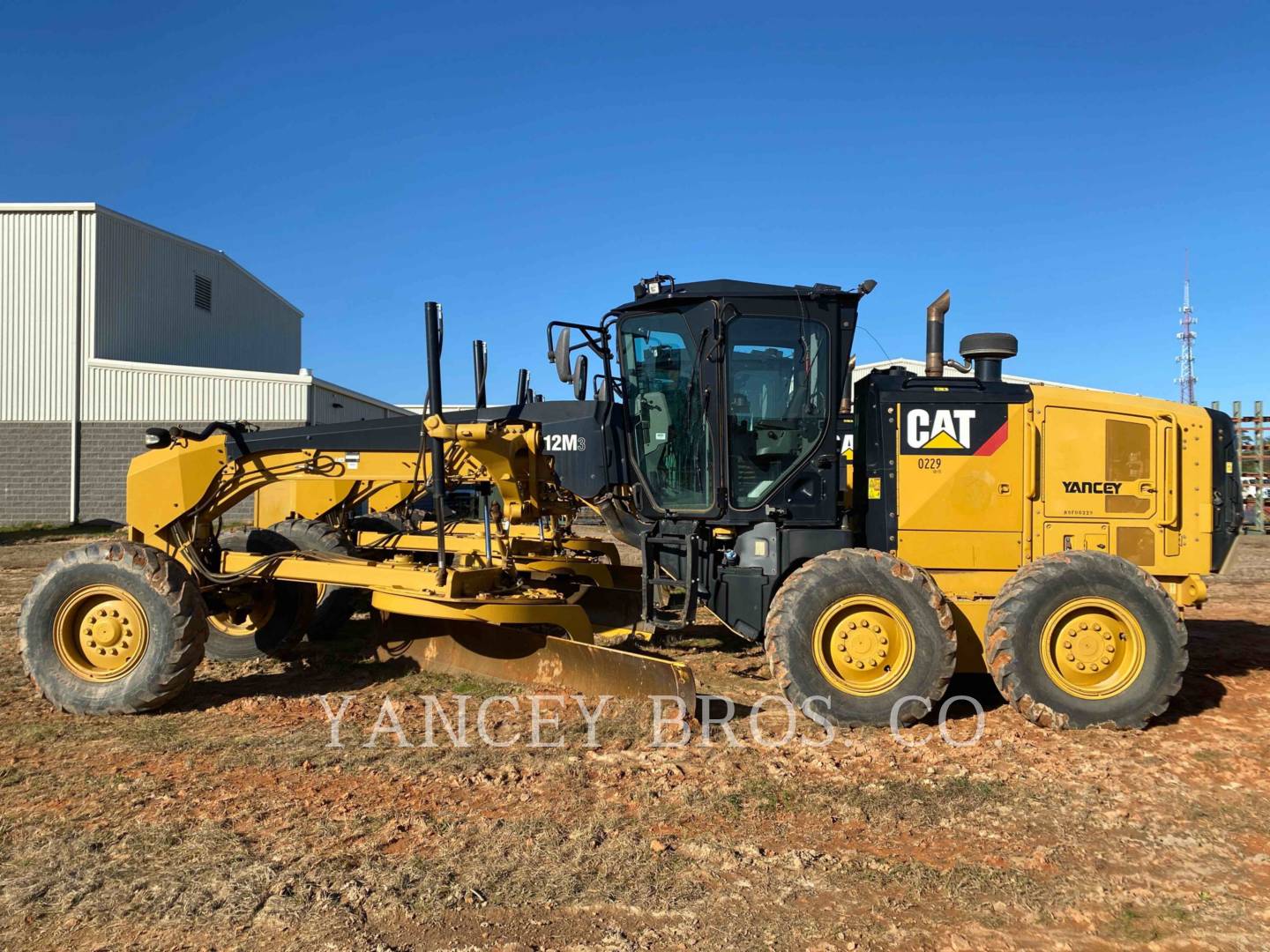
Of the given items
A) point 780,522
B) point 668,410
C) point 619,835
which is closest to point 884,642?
point 780,522

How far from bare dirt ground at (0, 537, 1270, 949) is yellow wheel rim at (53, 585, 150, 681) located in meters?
0.34

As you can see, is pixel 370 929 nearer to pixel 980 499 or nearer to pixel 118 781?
pixel 118 781

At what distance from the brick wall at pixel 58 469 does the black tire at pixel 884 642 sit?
19.2 meters

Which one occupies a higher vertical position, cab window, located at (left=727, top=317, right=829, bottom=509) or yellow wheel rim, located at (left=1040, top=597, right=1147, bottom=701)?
cab window, located at (left=727, top=317, right=829, bottom=509)

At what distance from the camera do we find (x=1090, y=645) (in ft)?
17.7

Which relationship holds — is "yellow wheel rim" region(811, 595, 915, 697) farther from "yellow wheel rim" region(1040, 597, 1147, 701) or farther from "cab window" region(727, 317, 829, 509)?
"cab window" region(727, 317, 829, 509)

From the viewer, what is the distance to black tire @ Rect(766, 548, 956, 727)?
17.4 feet

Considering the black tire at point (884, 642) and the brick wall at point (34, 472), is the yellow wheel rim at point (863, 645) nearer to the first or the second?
the black tire at point (884, 642)

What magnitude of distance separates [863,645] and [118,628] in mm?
4553

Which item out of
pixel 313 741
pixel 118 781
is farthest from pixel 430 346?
pixel 118 781

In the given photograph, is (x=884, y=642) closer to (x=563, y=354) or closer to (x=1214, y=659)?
(x=563, y=354)

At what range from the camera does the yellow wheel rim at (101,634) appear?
5.55 meters

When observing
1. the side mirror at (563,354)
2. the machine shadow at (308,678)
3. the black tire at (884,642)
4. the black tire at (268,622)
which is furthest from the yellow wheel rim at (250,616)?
the black tire at (884,642)

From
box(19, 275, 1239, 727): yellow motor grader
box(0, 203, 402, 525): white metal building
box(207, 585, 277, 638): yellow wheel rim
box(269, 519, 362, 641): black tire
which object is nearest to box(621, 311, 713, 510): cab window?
box(19, 275, 1239, 727): yellow motor grader
